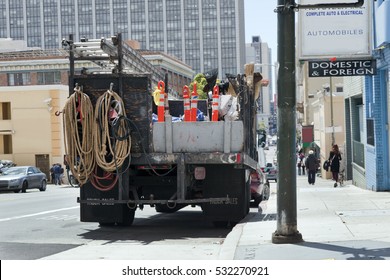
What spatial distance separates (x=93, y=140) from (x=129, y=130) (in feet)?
2.14

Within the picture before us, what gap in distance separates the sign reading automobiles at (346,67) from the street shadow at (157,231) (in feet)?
15.6

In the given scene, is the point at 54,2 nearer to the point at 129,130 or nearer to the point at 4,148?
the point at 4,148

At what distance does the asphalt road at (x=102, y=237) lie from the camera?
35.0 ft

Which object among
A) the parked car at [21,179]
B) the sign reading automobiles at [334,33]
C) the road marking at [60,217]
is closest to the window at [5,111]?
the parked car at [21,179]

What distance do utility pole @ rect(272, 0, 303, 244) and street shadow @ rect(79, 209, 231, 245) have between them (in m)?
3.01

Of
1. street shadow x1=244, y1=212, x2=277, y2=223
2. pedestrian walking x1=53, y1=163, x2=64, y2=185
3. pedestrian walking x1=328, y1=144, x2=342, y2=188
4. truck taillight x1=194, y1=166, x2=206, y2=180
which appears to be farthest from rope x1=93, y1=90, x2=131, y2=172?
pedestrian walking x1=53, y1=163, x2=64, y2=185

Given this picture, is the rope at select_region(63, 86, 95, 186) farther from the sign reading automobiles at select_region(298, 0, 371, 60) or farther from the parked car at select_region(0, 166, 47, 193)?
the parked car at select_region(0, 166, 47, 193)

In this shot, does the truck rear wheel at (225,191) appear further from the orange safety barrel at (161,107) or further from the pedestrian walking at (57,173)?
the pedestrian walking at (57,173)

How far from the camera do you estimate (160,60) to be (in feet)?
279

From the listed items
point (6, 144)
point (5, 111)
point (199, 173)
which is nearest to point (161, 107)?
point (199, 173)

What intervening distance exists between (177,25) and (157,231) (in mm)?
159356

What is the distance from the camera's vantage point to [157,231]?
14.1 m

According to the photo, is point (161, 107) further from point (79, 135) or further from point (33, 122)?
point (33, 122)

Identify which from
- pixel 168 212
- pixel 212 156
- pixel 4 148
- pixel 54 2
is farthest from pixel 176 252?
pixel 54 2
